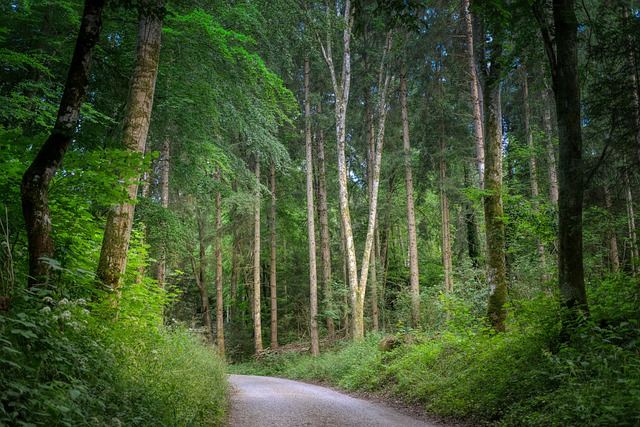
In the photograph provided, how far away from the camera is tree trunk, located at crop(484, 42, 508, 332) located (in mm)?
8102

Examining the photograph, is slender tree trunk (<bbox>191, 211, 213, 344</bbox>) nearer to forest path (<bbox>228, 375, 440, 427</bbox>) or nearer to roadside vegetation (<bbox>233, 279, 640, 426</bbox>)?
forest path (<bbox>228, 375, 440, 427</bbox>)

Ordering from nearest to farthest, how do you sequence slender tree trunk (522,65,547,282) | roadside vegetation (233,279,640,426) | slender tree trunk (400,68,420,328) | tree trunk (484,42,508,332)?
roadside vegetation (233,279,640,426)
tree trunk (484,42,508,332)
slender tree trunk (522,65,547,282)
slender tree trunk (400,68,420,328)

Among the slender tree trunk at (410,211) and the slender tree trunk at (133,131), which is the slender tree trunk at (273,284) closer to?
the slender tree trunk at (410,211)

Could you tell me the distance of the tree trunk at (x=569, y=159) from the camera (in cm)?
577

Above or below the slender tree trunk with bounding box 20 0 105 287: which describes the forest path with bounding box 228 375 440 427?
below

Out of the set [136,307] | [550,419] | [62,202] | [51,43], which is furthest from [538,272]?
[51,43]

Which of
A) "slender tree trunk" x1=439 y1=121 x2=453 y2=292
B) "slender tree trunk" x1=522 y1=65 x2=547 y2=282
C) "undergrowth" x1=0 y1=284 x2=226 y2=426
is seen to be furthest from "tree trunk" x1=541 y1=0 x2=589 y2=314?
"slender tree trunk" x1=439 y1=121 x2=453 y2=292

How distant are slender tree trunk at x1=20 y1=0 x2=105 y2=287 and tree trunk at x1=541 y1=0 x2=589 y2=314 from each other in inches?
239

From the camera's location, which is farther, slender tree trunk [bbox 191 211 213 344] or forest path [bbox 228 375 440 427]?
slender tree trunk [bbox 191 211 213 344]

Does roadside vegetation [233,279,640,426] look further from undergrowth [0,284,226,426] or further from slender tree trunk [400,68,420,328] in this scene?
slender tree trunk [400,68,420,328]

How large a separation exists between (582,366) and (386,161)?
15.1 metres

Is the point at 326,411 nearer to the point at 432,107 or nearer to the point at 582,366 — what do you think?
the point at 582,366

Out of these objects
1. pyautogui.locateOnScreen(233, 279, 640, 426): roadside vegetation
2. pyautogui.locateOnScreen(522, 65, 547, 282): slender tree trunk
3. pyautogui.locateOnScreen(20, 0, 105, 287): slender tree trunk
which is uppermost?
pyautogui.locateOnScreen(522, 65, 547, 282): slender tree trunk

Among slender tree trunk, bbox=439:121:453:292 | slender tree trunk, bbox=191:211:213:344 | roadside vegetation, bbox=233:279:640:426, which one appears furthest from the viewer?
slender tree trunk, bbox=191:211:213:344
